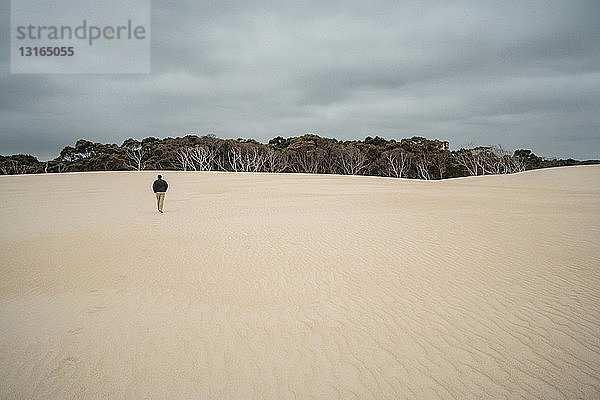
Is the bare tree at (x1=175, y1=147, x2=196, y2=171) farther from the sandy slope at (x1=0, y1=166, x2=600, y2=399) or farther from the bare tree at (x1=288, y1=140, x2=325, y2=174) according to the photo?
the sandy slope at (x1=0, y1=166, x2=600, y2=399)

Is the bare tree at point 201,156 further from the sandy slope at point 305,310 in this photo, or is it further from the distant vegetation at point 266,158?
the sandy slope at point 305,310

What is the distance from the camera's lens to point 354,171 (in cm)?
6481

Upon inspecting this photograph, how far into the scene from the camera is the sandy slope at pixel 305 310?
380 centimetres

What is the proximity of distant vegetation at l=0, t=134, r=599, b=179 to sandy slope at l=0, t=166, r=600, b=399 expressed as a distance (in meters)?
52.3

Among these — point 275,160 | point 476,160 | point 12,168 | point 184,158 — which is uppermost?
point 476,160

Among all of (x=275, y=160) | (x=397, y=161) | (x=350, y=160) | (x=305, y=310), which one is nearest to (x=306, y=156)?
(x=275, y=160)

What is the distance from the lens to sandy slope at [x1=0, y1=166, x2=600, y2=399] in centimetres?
380

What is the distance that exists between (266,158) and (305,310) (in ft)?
195

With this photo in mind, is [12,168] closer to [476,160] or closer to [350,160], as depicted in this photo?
[350,160]

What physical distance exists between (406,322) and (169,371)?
3.25 metres

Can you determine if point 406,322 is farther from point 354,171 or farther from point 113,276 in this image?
point 354,171

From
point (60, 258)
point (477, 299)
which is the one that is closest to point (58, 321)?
point (60, 258)

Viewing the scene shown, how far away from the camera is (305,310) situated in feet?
17.9

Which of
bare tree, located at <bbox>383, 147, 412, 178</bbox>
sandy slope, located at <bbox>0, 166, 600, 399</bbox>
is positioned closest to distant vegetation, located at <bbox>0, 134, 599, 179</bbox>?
bare tree, located at <bbox>383, 147, 412, 178</bbox>
